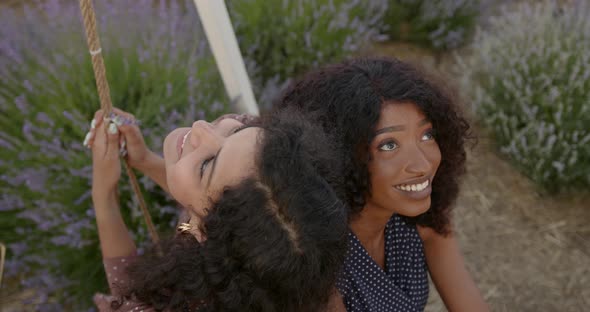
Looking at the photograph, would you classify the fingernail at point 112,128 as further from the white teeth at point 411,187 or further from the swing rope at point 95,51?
the white teeth at point 411,187

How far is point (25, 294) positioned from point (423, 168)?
172cm

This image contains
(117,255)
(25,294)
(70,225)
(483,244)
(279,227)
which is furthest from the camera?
(483,244)

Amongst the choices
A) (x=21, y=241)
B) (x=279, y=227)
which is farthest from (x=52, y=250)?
(x=279, y=227)

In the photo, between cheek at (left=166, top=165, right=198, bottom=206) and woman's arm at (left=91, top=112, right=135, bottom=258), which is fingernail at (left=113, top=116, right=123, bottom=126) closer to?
woman's arm at (left=91, top=112, right=135, bottom=258)

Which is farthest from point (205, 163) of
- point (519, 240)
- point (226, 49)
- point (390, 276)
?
point (519, 240)

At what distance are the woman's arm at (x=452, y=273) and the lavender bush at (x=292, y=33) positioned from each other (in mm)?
1313

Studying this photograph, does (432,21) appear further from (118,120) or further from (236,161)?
(236,161)

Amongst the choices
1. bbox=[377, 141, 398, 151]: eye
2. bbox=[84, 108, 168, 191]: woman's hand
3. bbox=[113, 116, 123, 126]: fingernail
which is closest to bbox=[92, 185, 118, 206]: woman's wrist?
bbox=[84, 108, 168, 191]: woman's hand

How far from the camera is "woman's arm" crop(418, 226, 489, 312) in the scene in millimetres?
1775

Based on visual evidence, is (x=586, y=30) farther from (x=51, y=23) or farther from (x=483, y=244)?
(x=51, y=23)

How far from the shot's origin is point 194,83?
2.27m

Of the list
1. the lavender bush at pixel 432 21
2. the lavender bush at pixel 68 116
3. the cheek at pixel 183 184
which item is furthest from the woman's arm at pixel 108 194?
the lavender bush at pixel 432 21

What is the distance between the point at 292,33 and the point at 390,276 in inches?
60.5

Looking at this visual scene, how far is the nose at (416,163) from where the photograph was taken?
135 cm
